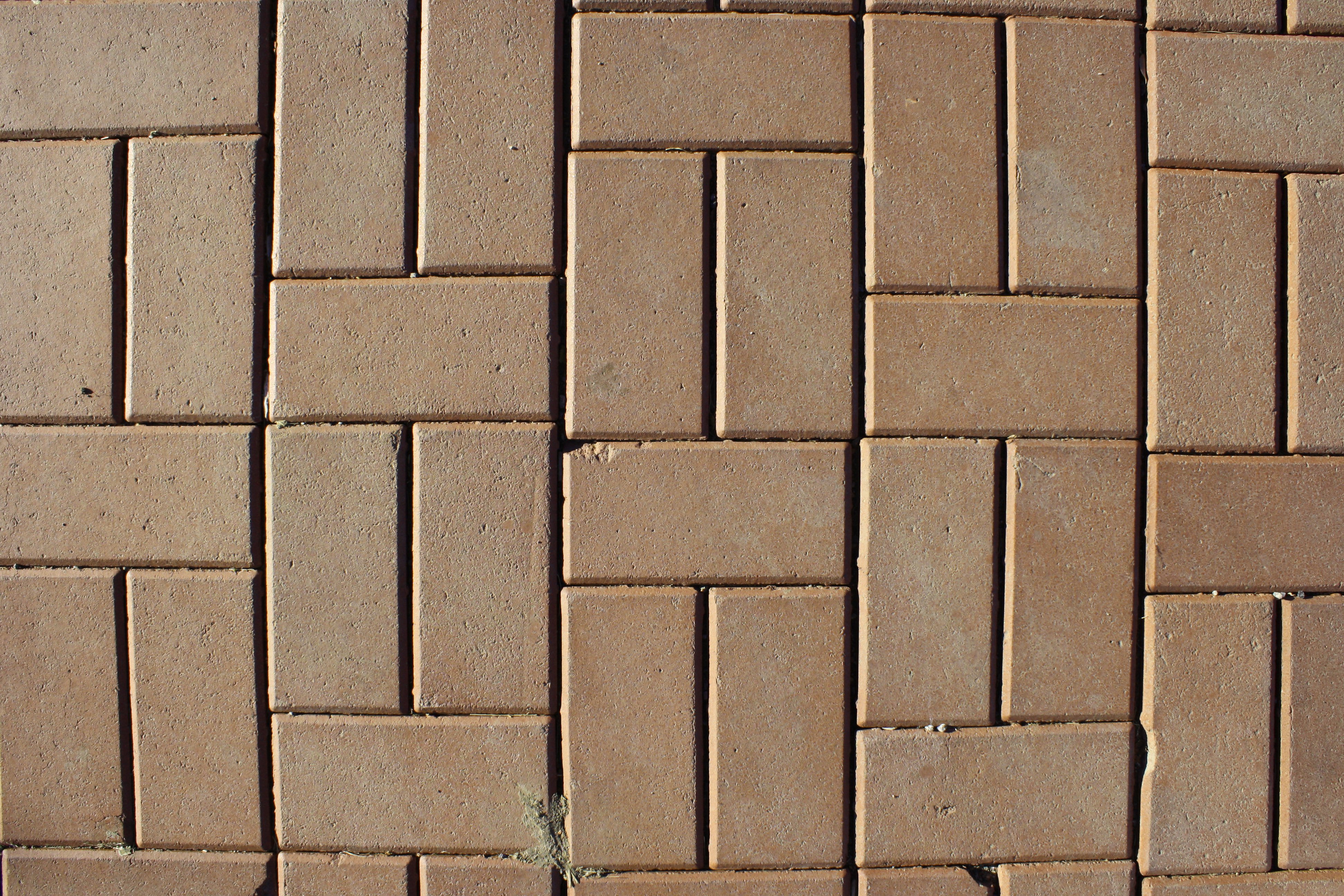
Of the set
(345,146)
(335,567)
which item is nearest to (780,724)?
(335,567)

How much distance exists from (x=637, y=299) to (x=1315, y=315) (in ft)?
4.24

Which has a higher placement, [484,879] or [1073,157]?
[1073,157]

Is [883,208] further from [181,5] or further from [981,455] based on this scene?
[181,5]

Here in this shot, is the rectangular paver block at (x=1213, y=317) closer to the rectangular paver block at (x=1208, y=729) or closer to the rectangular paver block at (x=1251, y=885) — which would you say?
the rectangular paver block at (x=1208, y=729)

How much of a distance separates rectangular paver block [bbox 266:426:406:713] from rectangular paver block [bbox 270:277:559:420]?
2.4 inches

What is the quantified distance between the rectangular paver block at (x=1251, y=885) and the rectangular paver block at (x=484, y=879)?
45.6 inches

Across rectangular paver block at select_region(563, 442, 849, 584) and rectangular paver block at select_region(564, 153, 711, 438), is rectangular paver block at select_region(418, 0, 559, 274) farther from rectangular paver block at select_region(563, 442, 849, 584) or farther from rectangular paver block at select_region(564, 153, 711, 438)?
rectangular paver block at select_region(563, 442, 849, 584)

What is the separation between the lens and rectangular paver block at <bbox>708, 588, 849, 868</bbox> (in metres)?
1.58

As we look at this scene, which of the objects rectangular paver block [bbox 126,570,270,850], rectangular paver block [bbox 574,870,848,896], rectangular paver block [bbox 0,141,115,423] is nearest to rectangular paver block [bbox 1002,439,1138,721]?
rectangular paver block [bbox 574,870,848,896]

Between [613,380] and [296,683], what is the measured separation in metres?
0.83

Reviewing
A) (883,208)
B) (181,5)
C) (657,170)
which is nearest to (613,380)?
(657,170)

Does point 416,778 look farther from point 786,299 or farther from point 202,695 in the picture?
point 786,299

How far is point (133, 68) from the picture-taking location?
5.32 feet

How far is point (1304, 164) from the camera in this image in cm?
161
